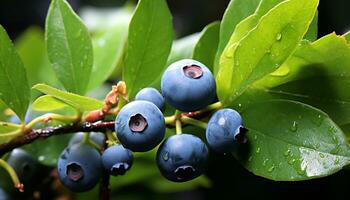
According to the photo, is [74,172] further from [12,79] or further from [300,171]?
[300,171]

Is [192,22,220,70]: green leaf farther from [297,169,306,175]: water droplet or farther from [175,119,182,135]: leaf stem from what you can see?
[297,169,306,175]: water droplet

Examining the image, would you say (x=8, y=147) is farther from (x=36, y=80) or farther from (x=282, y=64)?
Result: (x=36, y=80)

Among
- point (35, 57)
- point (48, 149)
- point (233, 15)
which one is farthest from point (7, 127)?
point (35, 57)

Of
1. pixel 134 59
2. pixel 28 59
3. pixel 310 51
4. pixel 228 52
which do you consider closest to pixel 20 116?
pixel 134 59

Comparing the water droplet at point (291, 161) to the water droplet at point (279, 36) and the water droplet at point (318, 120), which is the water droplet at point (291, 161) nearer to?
the water droplet at point (318, 120)

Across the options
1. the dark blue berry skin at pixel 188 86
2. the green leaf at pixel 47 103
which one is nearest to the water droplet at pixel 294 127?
the dark blue berry skin at pixel 188 86

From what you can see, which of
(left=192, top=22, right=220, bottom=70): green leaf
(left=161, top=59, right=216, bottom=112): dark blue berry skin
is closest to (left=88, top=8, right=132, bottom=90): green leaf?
(left=192, top=22, right=220, bottom=70): green leaf

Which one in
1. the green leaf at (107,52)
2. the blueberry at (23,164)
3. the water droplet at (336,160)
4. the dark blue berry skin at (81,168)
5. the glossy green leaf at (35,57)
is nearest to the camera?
the water droplet at (336,160)
